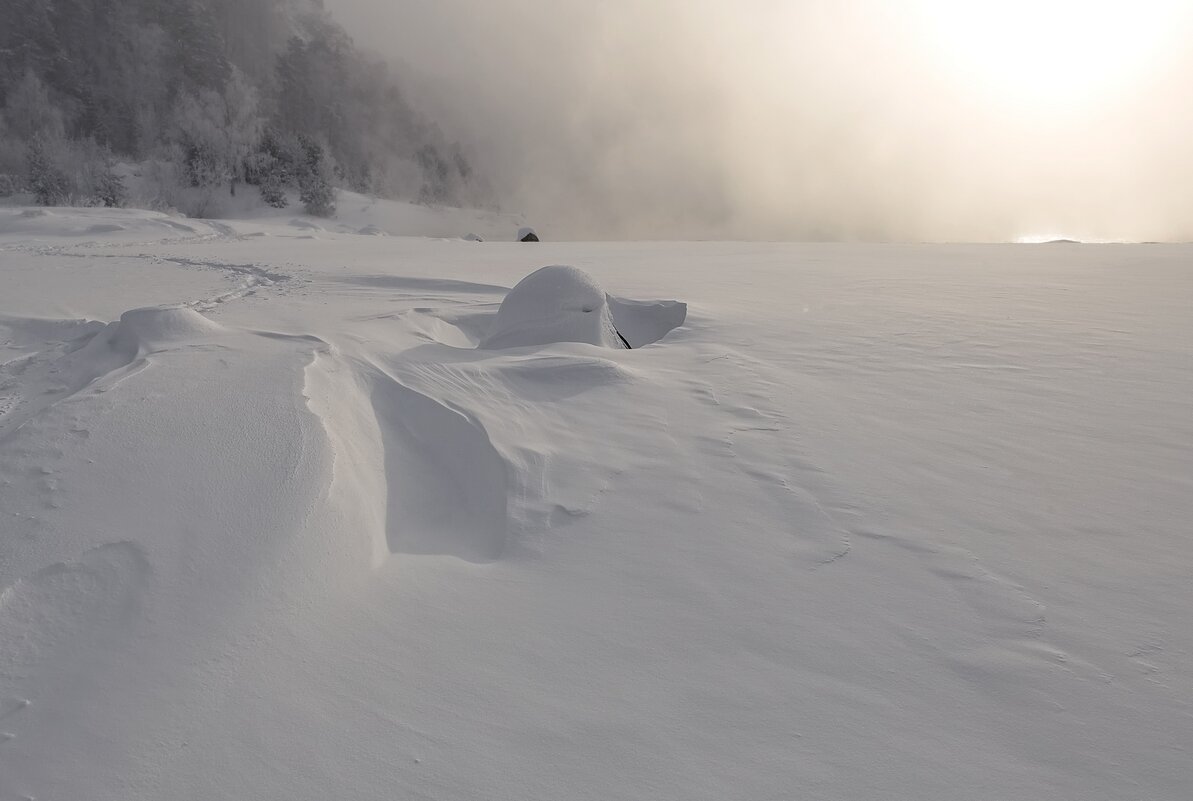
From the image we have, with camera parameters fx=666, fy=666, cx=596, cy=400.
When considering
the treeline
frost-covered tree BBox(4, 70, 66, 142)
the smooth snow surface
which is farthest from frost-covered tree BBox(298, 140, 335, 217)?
the smooth snow surface

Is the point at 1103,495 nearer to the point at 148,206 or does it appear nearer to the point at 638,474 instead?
the point at 638,474

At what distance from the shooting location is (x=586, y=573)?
1739 mm

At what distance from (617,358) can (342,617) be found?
2.35 m

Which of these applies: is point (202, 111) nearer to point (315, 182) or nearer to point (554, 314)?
point (315, 182)

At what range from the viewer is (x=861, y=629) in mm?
1508

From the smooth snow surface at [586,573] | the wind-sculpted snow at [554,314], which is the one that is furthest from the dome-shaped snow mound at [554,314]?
the smooth snow surface at [586,573]

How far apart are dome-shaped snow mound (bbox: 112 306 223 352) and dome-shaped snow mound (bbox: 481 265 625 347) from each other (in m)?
1.58

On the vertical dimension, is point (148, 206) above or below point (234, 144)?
below

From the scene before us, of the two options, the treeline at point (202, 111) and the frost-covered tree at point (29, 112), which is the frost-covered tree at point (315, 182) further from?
the frost-covered tree at point (29, 112)

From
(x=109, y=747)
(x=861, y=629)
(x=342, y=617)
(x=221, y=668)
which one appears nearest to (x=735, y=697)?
(x=861, y=629)

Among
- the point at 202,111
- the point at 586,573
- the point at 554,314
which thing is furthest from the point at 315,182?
the point at 586,573

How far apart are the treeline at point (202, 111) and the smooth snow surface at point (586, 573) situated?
26702 mm

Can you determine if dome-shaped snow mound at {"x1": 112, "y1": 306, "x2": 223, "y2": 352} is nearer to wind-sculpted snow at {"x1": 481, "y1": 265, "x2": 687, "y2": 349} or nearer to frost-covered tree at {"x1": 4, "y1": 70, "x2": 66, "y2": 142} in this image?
wind-sculpted snow at {"x1": 481, "y1": 265, "x2": 687, "y2": 349}

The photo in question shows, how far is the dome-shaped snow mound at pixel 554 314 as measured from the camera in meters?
→ 4.12
